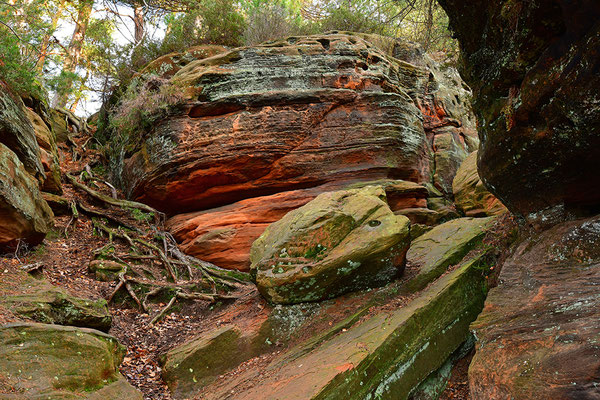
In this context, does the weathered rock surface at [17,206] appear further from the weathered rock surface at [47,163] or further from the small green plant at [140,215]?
the small green plant at [140,215]

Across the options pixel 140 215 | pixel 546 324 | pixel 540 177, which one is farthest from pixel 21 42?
pixel 546 324

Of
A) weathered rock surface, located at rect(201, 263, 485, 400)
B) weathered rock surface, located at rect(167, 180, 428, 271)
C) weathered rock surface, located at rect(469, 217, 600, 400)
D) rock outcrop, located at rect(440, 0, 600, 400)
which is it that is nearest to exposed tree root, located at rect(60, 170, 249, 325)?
weathered rock surface, located at rect(167, 180, 428, 271)

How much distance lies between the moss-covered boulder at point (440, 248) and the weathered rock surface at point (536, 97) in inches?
65.0

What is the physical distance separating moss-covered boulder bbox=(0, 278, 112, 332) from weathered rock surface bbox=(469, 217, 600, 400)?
5896mm

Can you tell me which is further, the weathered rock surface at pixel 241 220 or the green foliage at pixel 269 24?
the green foliage at pixel 269 24

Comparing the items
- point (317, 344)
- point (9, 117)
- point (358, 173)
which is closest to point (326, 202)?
point (317, 344)

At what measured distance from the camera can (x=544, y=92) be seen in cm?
491

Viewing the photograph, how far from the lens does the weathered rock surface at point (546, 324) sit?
3.65 metres

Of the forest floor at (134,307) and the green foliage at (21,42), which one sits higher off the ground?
the green foliage at (21,42)

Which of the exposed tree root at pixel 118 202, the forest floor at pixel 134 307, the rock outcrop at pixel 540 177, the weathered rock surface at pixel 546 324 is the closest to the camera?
the weathered rock surface at pixel 546 324

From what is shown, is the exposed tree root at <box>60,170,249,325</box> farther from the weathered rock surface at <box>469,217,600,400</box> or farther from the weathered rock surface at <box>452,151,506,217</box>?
the weathered rock surface at <box>452,151,506,217</box>

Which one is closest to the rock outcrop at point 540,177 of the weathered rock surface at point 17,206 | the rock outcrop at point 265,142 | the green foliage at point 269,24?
the rock outcrop at point 265,142

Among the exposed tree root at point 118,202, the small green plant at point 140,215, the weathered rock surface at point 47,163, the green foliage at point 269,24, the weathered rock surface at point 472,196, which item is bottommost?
the weathered rock surface at point 472,196

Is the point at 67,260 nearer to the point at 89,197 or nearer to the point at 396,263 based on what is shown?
the point at 89,197
